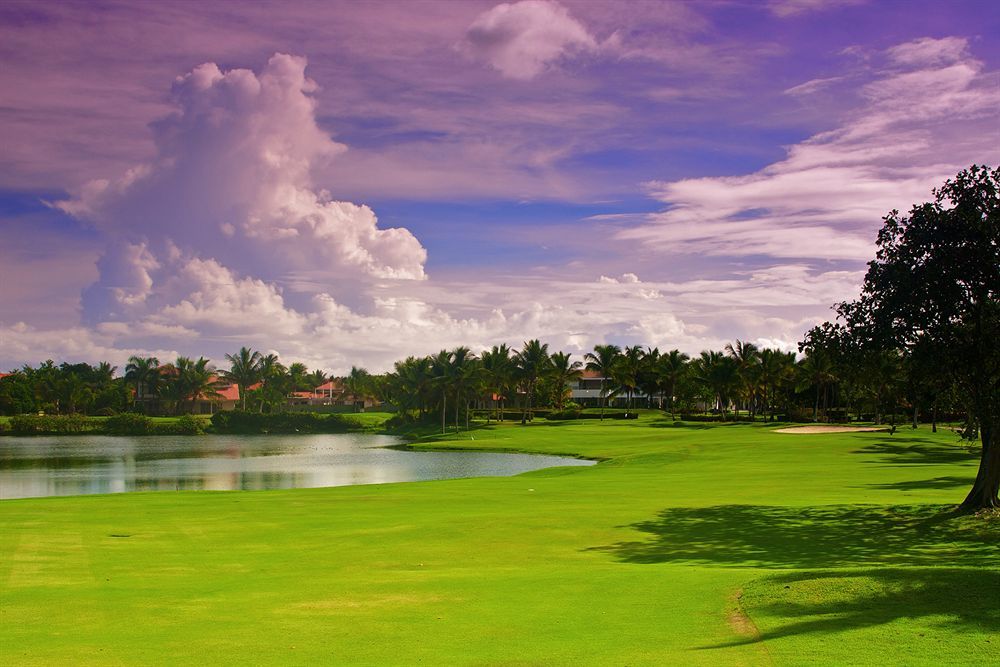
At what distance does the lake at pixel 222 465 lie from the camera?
53.8 metres

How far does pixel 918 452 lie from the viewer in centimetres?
6041

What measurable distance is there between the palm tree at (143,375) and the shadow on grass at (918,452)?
142 meters

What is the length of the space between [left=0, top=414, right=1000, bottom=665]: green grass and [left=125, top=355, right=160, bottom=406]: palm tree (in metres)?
145

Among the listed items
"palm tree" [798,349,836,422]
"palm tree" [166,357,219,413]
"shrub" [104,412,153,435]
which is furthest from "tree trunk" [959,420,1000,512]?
"palm tree" [166,357,219,413]

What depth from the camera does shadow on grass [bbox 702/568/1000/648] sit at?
1195 cm

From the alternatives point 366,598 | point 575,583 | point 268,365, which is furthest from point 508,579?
Result: point 268,365

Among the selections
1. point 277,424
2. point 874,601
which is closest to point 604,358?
point 277,424

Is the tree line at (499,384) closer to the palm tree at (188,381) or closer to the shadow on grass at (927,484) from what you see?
the palm tree at (188,381)

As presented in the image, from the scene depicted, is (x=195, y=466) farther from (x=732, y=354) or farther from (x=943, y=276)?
(x=732, y=354)

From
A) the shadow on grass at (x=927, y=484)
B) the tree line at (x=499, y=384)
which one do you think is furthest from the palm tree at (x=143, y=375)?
the shadow on grass at (x=927, y=484)

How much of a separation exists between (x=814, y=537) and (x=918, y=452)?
138ft

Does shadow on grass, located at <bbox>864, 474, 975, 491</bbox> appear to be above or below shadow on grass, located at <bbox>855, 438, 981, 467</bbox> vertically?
above

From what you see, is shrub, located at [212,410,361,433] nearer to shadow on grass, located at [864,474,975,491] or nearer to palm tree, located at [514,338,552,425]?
palm tree, located at [514,338,552,425]

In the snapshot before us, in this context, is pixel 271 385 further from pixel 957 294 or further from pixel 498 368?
pixel 957 294
